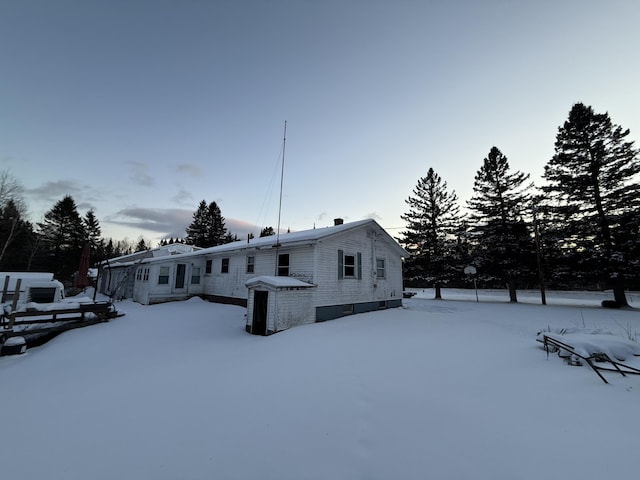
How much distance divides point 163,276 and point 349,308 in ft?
45.9

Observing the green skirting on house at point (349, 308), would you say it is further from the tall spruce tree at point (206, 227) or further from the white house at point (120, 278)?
the tall spruce tree at point (206, 227)

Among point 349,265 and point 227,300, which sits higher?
point 349,265

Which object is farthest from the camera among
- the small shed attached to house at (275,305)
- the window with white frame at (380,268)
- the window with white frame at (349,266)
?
the window with white frame at (380,268)

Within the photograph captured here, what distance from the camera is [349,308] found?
1405 centimetres

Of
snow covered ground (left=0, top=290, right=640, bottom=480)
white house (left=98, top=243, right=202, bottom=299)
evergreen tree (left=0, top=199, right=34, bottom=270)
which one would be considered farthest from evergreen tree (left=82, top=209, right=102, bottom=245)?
snow covered ground (left=0, top=290, right=640, bottom=480)

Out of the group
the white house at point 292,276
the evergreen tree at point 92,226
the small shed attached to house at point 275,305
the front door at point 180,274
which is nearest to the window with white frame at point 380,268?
the white house at point 292,276

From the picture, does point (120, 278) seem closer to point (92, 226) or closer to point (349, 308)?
point (349, 308)

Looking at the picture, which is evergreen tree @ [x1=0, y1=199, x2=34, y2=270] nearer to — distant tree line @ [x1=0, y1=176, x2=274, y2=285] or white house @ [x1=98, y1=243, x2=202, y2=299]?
distant tree line @ [x1=0, y1=176, x2=274, y2=285]

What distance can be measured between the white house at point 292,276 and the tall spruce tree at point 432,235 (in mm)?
11697

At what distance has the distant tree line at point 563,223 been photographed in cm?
1802

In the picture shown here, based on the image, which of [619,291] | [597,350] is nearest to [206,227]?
[597,350]

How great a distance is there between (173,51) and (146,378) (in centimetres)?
1562

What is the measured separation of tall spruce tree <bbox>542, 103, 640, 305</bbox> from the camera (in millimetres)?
17625

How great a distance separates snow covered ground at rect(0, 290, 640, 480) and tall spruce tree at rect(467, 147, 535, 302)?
60.0ft
